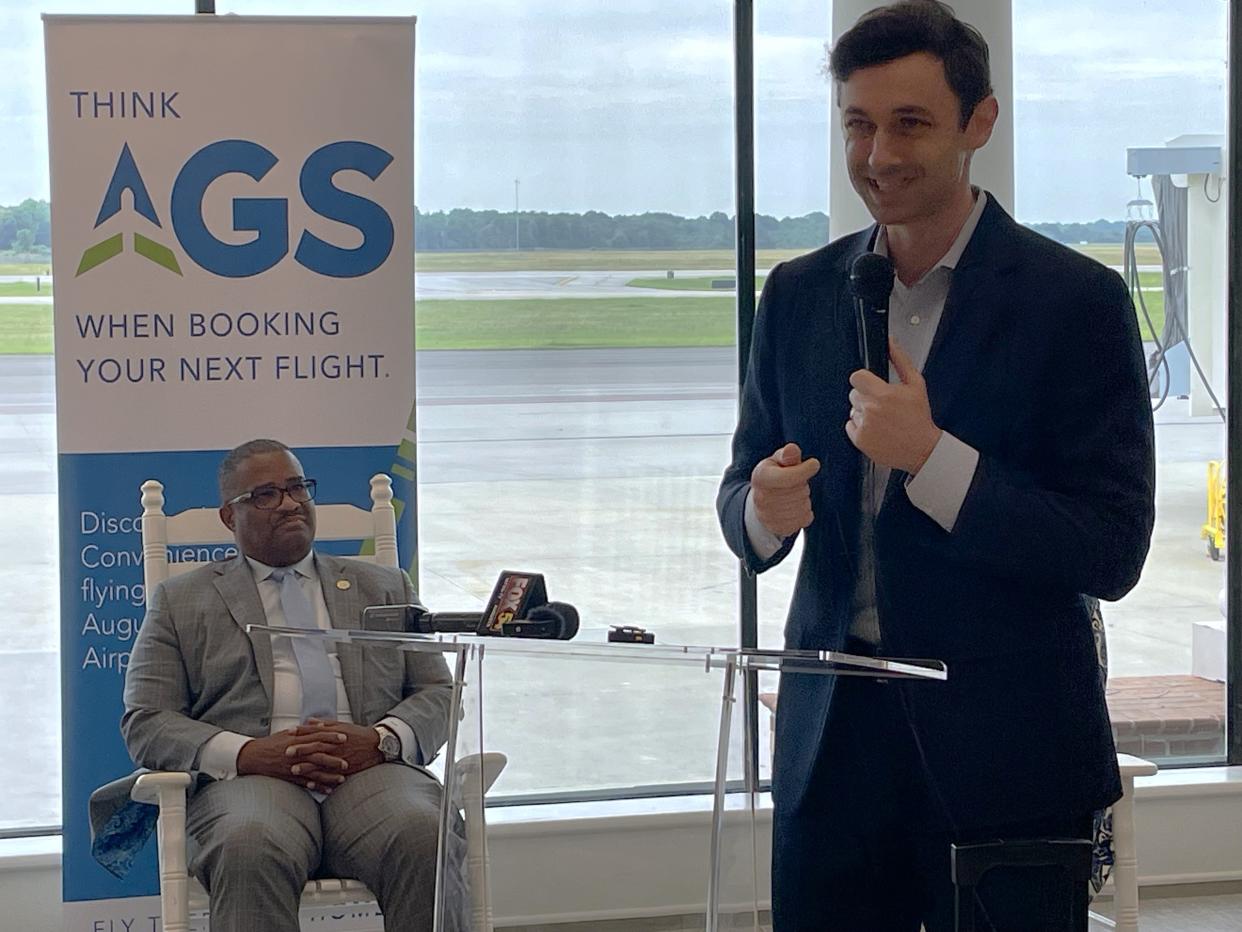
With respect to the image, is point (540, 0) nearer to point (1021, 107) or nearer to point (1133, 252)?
point (1021, 107)

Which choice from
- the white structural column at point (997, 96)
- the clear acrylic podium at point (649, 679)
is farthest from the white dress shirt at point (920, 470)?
the white structural column at point (997, 96)

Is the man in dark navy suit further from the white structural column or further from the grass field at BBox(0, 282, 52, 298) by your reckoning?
the grass field at BBox(0, 282, 52, 298)

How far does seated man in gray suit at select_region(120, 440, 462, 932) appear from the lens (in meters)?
2.85

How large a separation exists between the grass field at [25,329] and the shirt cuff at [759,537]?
2.76 meters

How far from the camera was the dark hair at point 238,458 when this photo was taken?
10.5ft

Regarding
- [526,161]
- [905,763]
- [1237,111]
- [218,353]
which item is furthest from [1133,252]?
[905,763]

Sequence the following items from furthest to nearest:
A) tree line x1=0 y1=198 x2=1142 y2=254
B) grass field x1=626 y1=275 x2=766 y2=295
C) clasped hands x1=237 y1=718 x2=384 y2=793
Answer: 1. grass field x1=626 y1=275 x2=766 y2=295
2. tree line x1=0 y1=198 x2=1142 y2=254
3. clasped hands x1=237 y1=718 x2=384 y2=793

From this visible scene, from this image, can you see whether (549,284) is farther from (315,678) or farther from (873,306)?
(873,306)

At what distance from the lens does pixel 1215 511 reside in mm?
4551

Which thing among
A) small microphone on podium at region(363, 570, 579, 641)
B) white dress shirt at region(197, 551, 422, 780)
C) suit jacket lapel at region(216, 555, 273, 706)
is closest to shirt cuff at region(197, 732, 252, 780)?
white dress shirt at region(197, 551, 422, 780)

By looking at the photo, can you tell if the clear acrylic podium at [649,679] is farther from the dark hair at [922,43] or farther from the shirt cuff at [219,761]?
the shirt cuff at [219,761]

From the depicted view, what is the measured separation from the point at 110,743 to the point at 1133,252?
3155 mm

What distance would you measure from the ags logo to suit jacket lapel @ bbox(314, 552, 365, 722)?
2.37 feet

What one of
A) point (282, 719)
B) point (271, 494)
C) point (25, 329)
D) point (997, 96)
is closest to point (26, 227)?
point (25, 329)
